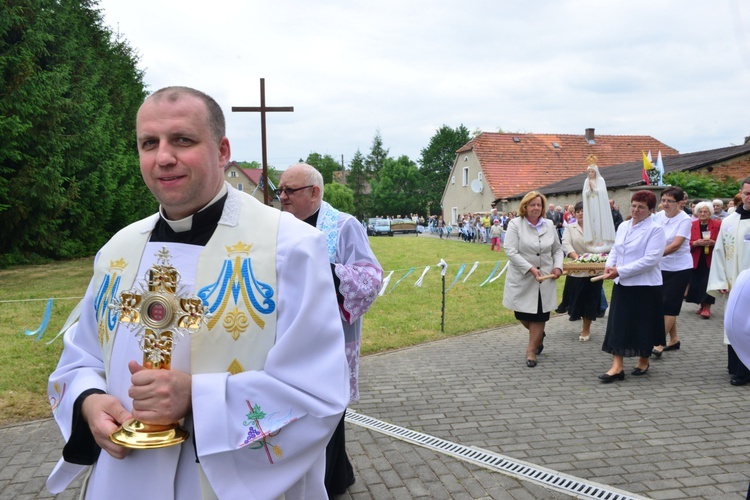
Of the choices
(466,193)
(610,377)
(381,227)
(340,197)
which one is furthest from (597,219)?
(340,197)

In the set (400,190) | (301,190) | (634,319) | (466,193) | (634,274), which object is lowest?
(634,319)

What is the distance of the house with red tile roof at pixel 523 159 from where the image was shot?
43.0m

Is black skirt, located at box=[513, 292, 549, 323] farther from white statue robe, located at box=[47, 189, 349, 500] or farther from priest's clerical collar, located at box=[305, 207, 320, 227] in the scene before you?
white statue robe, located at box=[47, 189, 349, 500]

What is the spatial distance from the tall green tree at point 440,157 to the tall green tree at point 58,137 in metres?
57.1

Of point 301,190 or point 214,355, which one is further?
point 301,190

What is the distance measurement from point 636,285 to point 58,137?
17607mm

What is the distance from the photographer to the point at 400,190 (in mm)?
82438

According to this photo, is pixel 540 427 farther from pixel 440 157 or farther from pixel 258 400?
pixel 440 157

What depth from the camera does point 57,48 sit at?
1958 centimetres

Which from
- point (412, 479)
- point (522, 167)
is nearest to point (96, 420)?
point (412, 479)

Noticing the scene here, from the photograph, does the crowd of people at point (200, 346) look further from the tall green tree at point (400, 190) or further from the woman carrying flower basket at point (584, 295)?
the tall green tree at point (400, 190)

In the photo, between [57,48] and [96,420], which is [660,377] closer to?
[96,420]

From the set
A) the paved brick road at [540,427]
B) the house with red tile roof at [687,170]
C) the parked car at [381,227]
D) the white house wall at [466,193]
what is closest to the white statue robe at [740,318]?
the paved brick road at [540,427]

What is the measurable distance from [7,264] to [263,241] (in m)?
19.8
